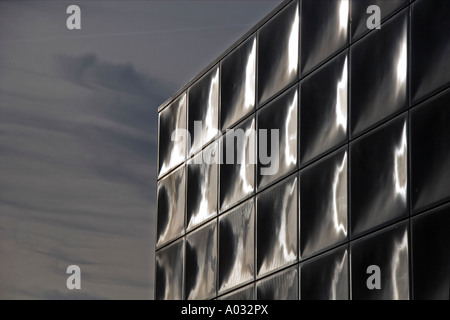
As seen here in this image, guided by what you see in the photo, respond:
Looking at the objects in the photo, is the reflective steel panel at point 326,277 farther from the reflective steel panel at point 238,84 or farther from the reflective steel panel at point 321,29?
the reflective steel panel at point 238,84

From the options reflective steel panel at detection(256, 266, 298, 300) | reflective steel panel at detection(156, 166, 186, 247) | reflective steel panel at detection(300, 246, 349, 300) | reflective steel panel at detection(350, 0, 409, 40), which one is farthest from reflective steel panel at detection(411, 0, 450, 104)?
reflective steel panel at detection(156, 166, 186, 247)

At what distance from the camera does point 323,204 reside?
22.4 metres

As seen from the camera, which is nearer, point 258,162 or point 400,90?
point 400,90

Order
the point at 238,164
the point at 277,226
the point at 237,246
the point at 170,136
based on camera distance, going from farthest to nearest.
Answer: the point at 170,136 → the point at 238,164 → the point at 237,246 → the point at 277,226

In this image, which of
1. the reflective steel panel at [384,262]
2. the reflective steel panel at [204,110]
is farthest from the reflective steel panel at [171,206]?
the reflective steel panel at [384,262]

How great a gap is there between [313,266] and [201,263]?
24.5ft

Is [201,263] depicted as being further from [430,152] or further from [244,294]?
[430,152]

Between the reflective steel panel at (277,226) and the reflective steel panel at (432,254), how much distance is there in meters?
5.11

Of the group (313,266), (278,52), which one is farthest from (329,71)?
(313,266)
